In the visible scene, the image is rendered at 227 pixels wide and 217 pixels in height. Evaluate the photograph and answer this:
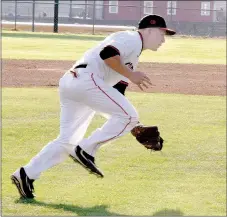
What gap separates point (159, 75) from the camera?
2144 centimetres

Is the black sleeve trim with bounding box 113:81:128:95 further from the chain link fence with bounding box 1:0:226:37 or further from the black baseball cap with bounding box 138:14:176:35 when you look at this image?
the chain link fence with bounding box 1:0:226:37

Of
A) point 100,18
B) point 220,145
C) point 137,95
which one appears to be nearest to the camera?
point 220,145

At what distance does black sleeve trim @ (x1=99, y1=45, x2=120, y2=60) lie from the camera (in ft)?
22.6

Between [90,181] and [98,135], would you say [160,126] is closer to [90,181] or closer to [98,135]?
[90,181]

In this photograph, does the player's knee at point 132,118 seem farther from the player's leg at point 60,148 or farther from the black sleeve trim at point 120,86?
the black sleeve trim at point 120,86

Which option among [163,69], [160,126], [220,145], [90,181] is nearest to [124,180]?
[90,181]

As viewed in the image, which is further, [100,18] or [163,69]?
[100,18]

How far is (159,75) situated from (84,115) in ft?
46.5

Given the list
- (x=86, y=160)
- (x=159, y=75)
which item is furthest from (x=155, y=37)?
(x=159, y=75)

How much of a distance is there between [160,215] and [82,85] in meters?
1.32

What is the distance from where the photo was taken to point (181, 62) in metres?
26.6

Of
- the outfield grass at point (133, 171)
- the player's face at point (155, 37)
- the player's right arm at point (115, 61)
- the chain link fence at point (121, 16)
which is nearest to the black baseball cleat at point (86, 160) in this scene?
the outfield grass at point (133, 171)

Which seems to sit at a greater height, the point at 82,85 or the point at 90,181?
the point at 82,85

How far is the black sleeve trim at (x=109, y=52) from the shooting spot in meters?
6.89
